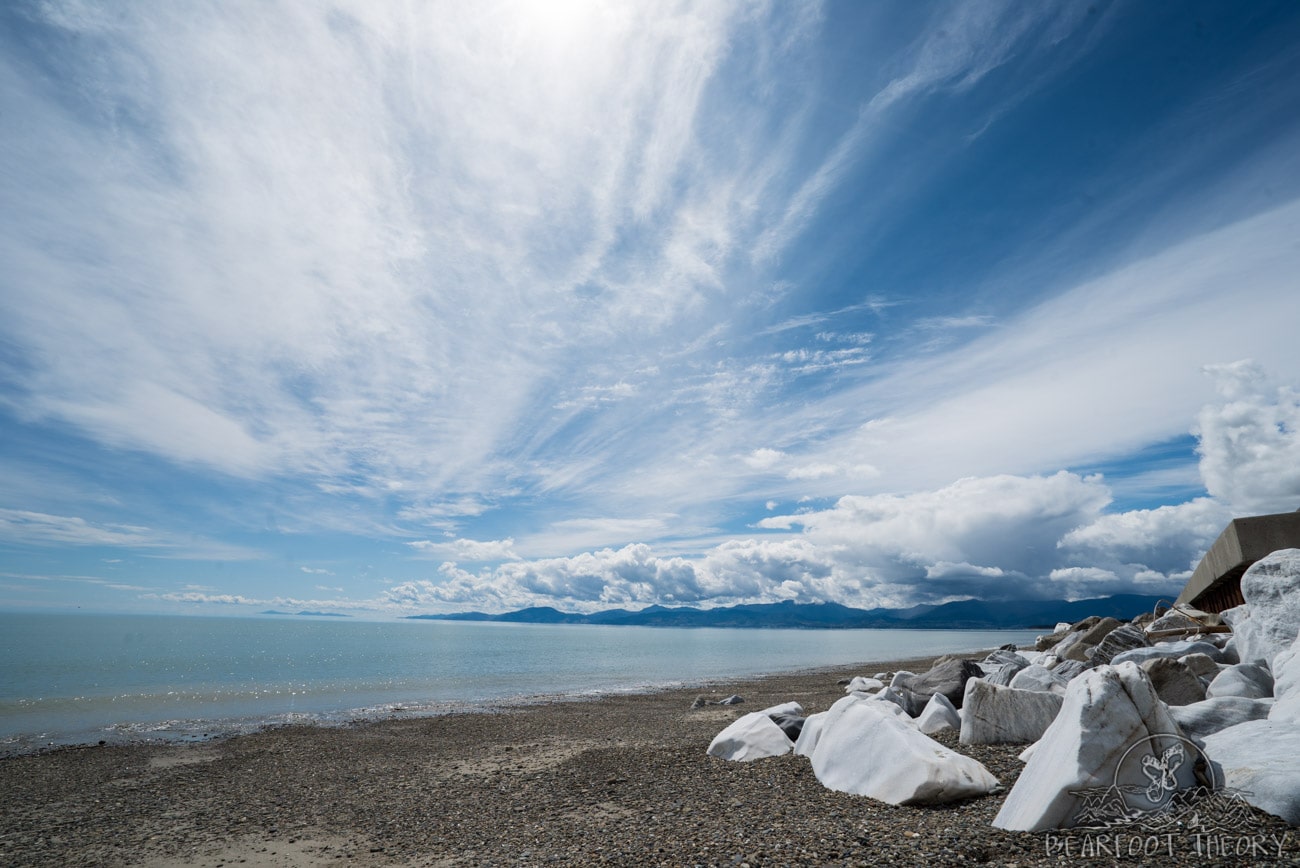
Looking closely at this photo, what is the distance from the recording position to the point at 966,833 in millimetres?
5305

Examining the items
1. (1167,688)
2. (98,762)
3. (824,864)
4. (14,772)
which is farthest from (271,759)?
(1167,688)

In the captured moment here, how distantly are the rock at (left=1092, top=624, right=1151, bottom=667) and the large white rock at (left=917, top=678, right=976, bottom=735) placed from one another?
610cm

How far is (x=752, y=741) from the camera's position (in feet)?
34.2

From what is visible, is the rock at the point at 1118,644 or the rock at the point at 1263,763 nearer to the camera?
the rock at the point at 1263,763

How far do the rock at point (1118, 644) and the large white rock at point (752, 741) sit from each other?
27.5ft

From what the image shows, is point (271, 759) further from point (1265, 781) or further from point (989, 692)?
point (1265, 781)

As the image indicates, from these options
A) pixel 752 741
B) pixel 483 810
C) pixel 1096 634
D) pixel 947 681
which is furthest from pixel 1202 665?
pixel 483 810

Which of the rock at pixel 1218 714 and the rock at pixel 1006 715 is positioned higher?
the rock at pixel 1218 714

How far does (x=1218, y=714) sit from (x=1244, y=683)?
2.86 m

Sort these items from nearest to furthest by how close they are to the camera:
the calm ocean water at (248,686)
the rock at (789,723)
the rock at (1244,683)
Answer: the rock at (1244,683)
the rock at (789,723)
the calm ocean water at (248,686)

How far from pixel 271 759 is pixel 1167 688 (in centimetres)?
1766

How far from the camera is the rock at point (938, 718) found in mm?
10008

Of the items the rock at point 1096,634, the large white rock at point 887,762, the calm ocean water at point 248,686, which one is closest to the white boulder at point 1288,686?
the large white rock at point 887,762

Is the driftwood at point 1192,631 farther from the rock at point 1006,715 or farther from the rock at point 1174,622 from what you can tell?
the rock at point 1006,715
